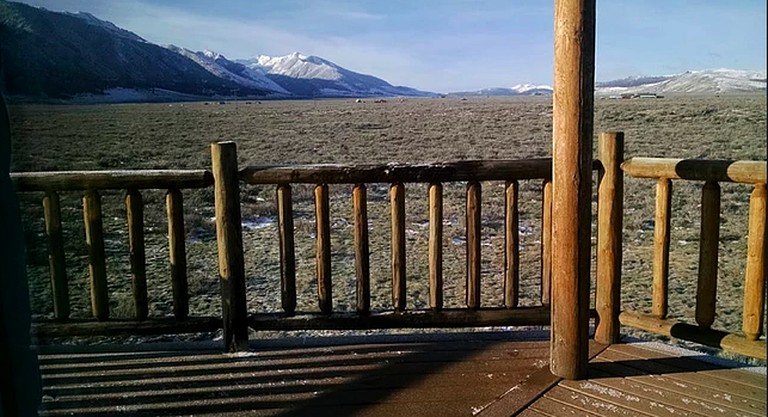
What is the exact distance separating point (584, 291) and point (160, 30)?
227 cm

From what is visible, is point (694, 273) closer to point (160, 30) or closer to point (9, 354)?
point (160, 30)

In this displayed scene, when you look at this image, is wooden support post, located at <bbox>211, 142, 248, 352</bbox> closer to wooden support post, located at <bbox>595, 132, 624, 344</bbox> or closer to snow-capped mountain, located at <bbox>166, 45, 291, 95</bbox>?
snow-capped mountain, located at <bbox>166, 45, 291, 95</bbox>

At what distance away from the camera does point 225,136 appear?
22.5 metres

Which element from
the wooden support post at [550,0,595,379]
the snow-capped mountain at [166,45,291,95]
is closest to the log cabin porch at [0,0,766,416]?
the wooden support post at [550,0,595,379]

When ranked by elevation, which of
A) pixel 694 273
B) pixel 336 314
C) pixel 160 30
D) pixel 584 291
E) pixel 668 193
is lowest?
pixel 694 273

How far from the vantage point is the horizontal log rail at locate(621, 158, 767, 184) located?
266 cm

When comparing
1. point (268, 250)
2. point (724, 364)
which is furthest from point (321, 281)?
point (268, 250)

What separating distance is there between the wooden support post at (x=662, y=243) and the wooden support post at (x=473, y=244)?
0.93 metres

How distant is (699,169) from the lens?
2.84 metres

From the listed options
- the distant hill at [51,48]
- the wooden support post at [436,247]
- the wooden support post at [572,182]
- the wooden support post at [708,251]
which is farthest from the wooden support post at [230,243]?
the wooden support post at [708,251]

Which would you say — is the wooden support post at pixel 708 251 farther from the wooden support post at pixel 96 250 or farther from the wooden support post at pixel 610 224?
the wooden support post at pixel 96 250

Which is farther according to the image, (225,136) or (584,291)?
(225,136)

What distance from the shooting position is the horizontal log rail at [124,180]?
9.77ft

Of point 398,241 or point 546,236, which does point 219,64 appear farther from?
point 546,236
